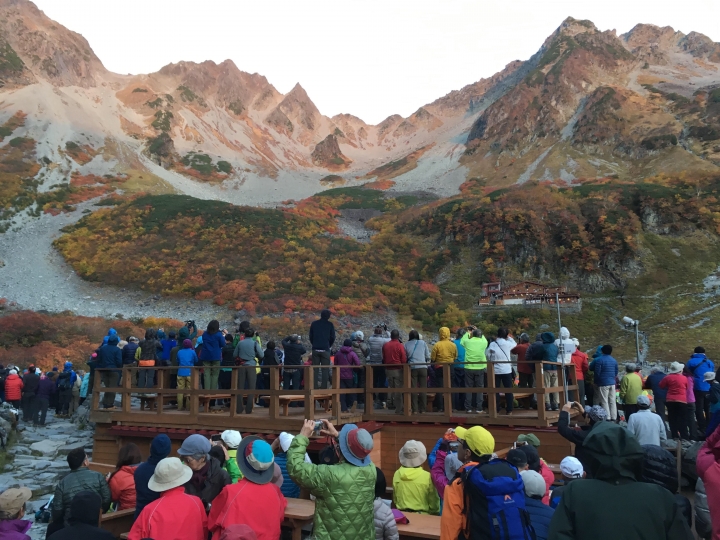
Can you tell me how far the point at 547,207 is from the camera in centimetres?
4406

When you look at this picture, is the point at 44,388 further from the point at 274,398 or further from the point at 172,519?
the point at 172,519

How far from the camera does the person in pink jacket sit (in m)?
3.24

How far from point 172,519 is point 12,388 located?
42.9ft

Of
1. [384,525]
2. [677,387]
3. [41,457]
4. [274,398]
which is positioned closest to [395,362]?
[274,398]

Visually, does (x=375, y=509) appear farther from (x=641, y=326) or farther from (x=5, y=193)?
(x=5, y=193)

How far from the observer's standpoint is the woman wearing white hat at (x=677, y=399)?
9.64 meters

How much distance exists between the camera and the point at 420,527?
4836 mm

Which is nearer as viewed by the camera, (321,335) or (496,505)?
(496,505)

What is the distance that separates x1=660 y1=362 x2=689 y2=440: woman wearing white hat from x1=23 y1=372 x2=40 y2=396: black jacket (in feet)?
48.8

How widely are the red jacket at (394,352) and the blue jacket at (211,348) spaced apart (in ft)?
11.1

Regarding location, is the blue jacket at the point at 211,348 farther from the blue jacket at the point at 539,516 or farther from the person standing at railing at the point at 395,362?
the blue jacket at the point at 539,516

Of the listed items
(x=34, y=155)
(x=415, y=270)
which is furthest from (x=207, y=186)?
(x=415, y=270)

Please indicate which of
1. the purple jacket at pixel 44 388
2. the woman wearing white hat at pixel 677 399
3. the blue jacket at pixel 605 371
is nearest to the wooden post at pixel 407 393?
the blue jacket at pixel 605 371

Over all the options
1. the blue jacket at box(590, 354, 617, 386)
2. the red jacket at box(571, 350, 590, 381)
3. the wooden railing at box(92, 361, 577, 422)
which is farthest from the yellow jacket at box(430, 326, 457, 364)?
the blue jacket at box(590, 354, 617, 386)
